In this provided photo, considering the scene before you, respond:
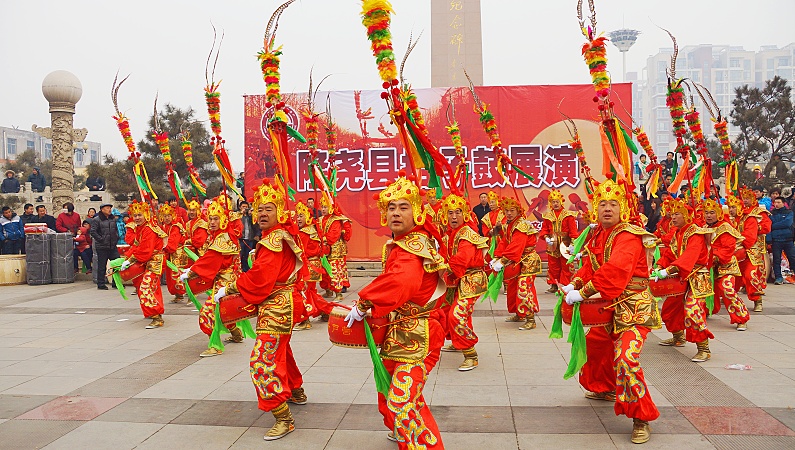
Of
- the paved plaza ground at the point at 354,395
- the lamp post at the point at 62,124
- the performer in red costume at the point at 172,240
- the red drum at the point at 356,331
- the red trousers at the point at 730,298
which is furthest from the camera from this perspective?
the lamp post at the point at 62,124

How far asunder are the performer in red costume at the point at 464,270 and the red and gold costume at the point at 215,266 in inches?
85.6

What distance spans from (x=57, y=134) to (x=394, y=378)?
15.7 meters

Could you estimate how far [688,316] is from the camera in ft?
19.2

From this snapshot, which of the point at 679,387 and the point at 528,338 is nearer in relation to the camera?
the point at 679,387

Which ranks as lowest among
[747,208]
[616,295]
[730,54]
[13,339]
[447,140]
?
[13,339]

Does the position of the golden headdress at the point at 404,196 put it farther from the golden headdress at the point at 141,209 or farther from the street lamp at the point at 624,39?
the street lamp at the point at 624,39

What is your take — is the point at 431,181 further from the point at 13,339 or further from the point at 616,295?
the point at 13,339

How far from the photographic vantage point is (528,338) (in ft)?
22.9

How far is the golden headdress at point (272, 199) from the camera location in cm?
445

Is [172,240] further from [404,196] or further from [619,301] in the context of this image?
[619,301]

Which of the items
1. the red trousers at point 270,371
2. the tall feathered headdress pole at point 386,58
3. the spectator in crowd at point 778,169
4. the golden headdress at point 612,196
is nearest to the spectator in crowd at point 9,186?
the red trousers at point 270,371

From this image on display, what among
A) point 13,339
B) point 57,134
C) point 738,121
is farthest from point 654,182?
point 57,134

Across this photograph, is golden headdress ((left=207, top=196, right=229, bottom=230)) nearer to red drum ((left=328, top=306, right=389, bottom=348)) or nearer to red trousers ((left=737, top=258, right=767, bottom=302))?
red drum ((left=328, top=306, right=389, bottom=348))

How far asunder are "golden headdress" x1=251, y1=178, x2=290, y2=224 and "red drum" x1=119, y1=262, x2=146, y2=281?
4226 millimetres
